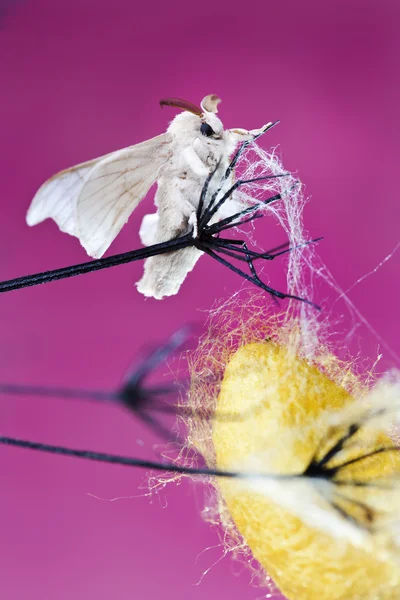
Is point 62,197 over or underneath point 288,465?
over

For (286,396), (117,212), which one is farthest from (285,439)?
(117,212)

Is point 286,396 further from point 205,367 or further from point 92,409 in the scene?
point 92,409

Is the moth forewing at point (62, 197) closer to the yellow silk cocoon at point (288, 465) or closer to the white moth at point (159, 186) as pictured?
the white moth at point (159, 186)

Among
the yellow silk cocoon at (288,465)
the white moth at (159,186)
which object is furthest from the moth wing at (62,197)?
the yellow silk cocoon at (288,465)

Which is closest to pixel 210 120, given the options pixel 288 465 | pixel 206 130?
pixel 206 130

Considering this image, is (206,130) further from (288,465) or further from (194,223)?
(288,465)

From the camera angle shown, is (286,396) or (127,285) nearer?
(286,396)

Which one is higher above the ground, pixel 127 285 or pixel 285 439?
pixel 127 285
